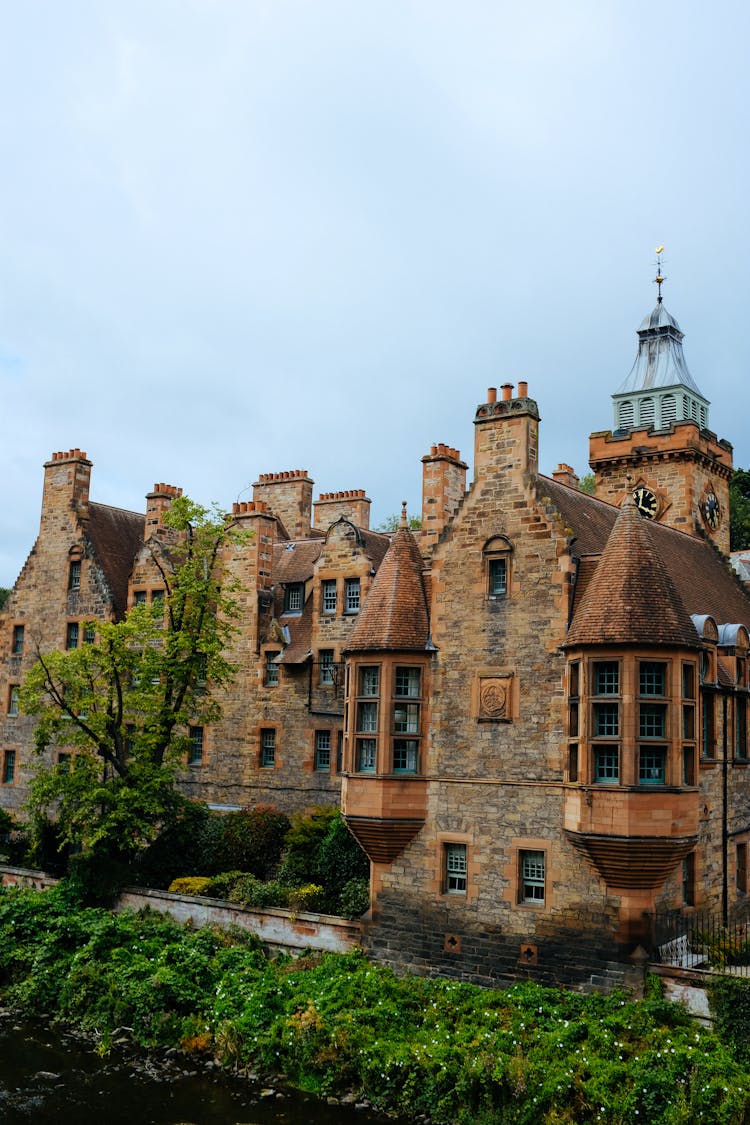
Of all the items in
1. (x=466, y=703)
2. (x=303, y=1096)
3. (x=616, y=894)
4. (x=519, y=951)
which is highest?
(x=466, y=703)

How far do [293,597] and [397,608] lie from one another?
11.9m

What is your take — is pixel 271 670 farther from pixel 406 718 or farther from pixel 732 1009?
pixel 732 1009

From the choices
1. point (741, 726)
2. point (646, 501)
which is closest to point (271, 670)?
point (646, 501)

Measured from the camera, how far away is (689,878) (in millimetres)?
25438

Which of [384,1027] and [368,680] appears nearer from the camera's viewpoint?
[384,1027]

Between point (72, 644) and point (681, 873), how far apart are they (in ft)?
85.9

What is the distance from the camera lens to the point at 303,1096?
22.1 m

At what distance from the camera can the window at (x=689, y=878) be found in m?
25.3

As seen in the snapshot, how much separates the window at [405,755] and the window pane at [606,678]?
532cm

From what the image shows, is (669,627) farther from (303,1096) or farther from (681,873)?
(303,1096)

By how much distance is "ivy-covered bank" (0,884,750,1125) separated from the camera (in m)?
19.6

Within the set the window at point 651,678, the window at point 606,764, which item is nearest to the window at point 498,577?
the window at point 651,678

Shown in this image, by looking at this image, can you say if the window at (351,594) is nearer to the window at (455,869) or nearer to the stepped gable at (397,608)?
the stepped gable at (397,608)

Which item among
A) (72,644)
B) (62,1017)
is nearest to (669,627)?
(62,1017)
